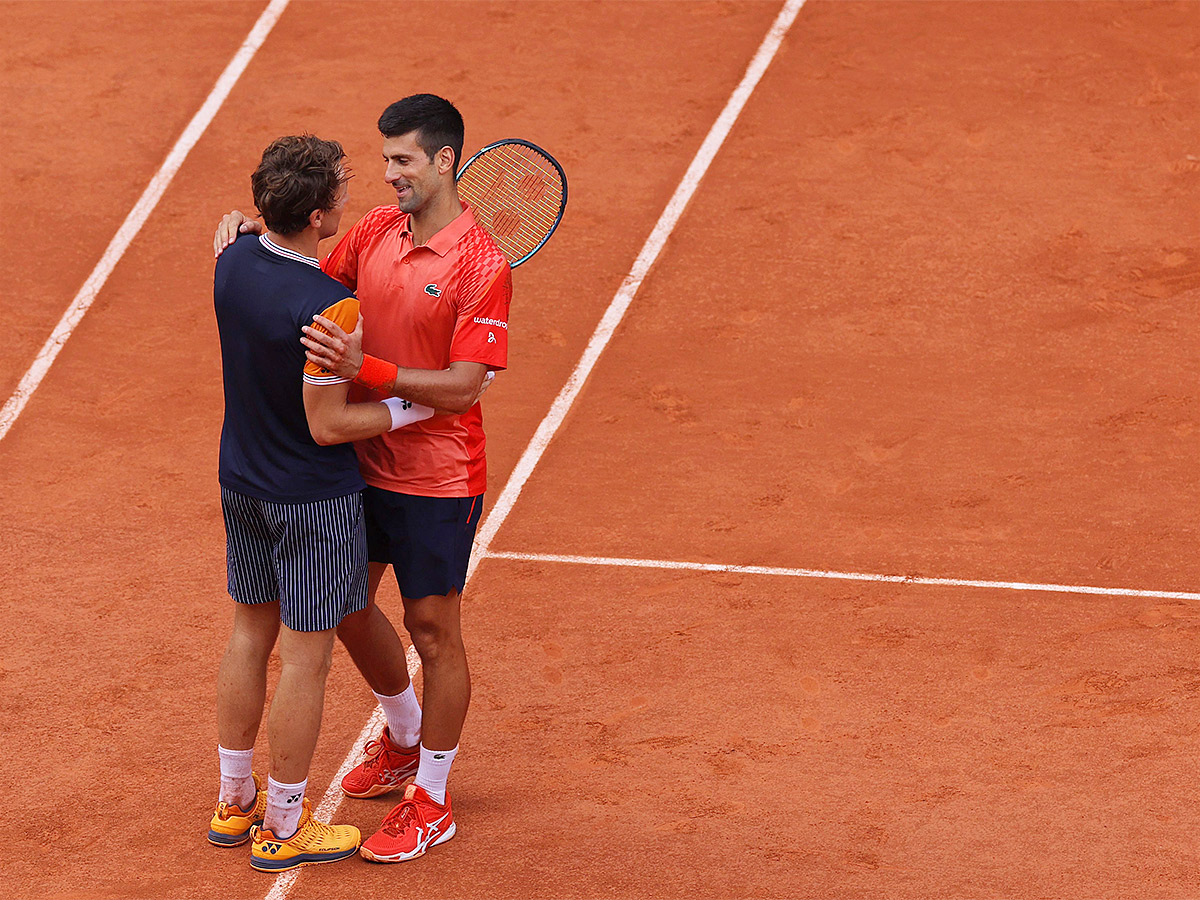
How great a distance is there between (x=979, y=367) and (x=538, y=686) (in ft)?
13.5

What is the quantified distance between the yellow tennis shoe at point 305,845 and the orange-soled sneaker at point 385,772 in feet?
1.15

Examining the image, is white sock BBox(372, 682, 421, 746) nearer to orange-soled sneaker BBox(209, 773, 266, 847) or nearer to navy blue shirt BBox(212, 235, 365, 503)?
orange-soled sneaker BBox(209, 773, 266, 847)

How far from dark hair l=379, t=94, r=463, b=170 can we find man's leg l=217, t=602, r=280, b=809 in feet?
5.42

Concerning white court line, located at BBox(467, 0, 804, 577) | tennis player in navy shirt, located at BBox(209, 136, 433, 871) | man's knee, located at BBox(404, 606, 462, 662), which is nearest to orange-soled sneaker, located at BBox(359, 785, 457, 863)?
tennis player in navy shirt, located at BBox(209, 136, 433, 871)

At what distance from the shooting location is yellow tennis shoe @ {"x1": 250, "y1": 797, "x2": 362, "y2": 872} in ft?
16.6

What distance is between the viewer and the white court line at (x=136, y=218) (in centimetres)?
911

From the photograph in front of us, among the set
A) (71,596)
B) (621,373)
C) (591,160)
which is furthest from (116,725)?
(591,160)

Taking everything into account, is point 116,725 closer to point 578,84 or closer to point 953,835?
point 953,835

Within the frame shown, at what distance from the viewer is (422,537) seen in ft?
16.8

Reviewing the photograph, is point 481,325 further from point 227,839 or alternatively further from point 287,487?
point 227,839

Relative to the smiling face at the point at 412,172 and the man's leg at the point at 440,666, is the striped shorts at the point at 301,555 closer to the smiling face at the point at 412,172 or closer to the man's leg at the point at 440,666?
the man's leg at the point at 440,666

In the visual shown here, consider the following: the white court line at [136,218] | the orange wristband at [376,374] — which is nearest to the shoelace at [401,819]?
the orange wristband at [376,374]

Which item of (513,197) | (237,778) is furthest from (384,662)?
(513,197)

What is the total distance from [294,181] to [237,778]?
2104 millimetres
